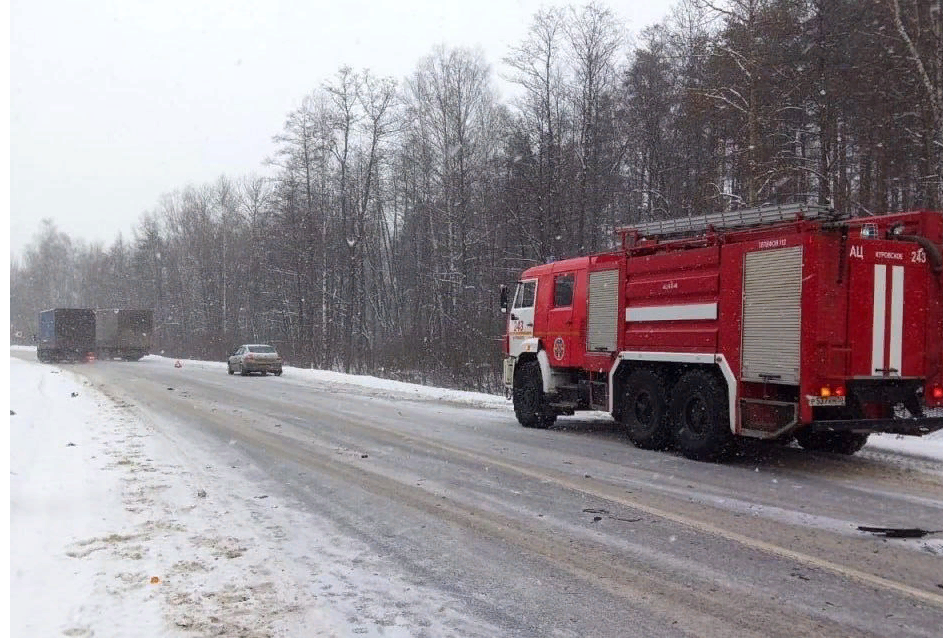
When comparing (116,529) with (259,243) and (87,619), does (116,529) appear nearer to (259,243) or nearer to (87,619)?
(87,619)

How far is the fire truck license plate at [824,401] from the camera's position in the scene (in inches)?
334

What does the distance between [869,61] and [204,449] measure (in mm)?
18620

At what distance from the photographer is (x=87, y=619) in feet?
13.9

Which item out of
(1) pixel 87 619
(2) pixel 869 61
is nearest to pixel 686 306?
(1) pixel 87 619

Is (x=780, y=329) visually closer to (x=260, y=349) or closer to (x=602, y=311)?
(x=602, y=311)

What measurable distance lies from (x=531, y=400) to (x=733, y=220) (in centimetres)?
548

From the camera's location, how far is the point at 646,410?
1111cm

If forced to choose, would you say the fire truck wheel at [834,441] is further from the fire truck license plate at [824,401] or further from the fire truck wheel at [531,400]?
the fire truck wheel at [531,400]

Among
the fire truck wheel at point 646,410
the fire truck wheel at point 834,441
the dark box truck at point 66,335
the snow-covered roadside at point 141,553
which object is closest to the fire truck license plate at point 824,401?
the fire truck wheel at point 834,441

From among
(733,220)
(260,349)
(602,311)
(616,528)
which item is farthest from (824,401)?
(260,349)

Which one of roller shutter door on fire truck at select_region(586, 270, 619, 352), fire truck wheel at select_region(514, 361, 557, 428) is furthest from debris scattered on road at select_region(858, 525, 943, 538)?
fire truck wheel at select_region(514, 361, 557, 428)

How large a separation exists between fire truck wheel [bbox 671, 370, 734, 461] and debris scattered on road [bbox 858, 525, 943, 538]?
10.6 feet

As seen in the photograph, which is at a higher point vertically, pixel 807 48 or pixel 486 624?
pixel 807 48

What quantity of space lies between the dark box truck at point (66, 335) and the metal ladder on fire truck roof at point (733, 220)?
46.7 m
